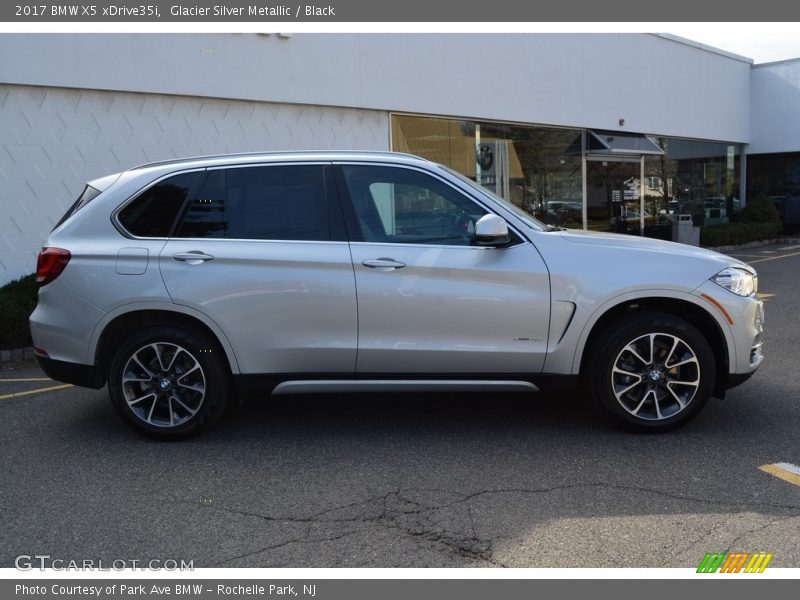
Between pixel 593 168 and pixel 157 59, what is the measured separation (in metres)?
11.0

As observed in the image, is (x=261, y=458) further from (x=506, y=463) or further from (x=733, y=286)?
(x=733, y=286)

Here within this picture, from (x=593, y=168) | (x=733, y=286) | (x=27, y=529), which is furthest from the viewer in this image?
(x=593, y=168)

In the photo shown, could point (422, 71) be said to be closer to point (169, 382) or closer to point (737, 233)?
point (169, 382)

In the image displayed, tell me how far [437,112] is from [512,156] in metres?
2.47

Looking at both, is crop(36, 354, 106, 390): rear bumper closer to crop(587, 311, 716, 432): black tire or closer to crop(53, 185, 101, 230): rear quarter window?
crop(53, 185, 101, 230): rear quarter window

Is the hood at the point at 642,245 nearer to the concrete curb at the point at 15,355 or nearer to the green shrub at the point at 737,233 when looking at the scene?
the concrete curb at the point at 15,355

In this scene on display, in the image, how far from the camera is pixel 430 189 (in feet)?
16.3

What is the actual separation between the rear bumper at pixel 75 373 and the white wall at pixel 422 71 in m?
5.68

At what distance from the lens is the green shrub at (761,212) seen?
2253 centimetres

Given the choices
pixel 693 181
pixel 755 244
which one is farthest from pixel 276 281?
pixel 693 181

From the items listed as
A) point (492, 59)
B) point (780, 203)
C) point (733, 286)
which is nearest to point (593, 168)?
point (492, 59)

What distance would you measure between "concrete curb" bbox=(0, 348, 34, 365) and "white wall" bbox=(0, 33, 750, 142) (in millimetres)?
3448

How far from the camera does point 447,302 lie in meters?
4.73

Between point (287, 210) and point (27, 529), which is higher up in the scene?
point (287, 210)
